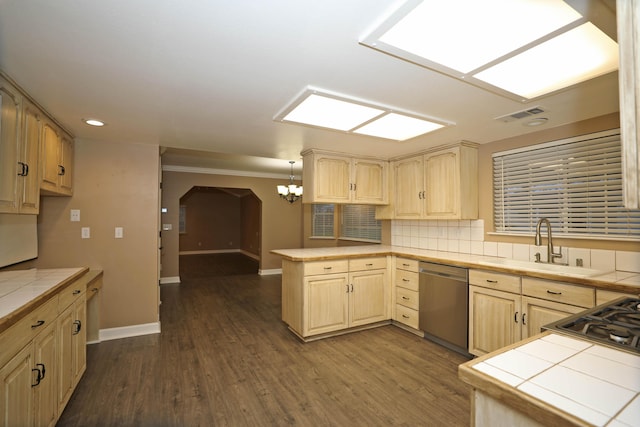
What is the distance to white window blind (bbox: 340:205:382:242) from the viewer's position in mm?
5961

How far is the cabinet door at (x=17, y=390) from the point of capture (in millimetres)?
1298

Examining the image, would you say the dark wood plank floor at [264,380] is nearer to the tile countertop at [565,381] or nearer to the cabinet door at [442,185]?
the tile countertop at [565,381]

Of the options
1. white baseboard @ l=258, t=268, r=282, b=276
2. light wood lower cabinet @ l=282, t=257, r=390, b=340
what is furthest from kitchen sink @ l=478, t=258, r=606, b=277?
white baseboard @ l=258, t=268, r=282, b=276

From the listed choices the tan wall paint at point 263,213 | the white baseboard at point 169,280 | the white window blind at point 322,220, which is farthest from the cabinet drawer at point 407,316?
the white baseboard at point 169,280

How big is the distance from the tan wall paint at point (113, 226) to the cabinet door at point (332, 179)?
1.95m

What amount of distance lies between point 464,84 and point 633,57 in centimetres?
152

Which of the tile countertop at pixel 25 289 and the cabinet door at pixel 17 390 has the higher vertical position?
the tile countertop at pixel 25 289

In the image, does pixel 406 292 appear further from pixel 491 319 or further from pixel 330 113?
pixel 330 113

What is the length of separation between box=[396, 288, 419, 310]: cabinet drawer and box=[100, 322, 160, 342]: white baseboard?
2.94 meters

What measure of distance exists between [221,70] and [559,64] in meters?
1.91

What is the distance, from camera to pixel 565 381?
809 mm

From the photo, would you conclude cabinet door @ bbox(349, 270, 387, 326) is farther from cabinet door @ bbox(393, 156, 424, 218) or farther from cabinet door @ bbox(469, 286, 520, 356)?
cabinet door @ bbox(469, 286, 520, 356)

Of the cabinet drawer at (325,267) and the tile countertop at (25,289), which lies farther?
the cabinet drawer at (325,267)

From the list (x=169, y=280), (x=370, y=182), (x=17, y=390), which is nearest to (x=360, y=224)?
(x=370, y=182)
